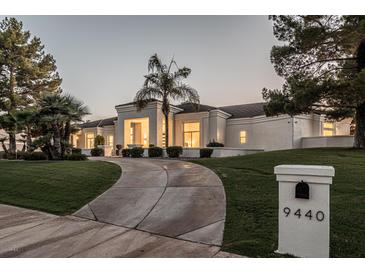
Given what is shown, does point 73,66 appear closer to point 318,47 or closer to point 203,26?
point 203,26

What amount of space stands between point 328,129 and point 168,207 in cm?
2026

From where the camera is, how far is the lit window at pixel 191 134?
22.2 m

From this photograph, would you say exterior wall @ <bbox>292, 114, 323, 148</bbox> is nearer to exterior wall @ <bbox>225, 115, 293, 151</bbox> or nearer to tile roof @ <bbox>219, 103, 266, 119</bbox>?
exterior wall @ <bbox>225, 115, 293, 151</bbox>

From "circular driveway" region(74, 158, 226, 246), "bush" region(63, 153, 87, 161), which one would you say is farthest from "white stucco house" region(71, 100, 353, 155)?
"circular driveway" region(74, 158, 226, 246)

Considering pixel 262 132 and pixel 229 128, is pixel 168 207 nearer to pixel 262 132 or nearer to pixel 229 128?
pixel 262 132

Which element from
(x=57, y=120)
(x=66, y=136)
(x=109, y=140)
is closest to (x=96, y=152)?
(x=109, y=140)

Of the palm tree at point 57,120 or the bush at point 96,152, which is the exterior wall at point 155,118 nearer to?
the bush at point 96,152

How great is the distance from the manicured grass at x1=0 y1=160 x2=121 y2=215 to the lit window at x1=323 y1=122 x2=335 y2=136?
18.3 m

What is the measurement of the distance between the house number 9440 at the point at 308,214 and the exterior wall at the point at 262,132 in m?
16.9

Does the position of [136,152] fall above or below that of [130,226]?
above

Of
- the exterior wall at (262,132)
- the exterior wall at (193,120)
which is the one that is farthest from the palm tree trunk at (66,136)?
the exterior wall at (262,132)

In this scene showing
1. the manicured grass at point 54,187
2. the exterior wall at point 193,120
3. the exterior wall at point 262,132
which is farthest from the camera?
the exterior wall at point 193,120

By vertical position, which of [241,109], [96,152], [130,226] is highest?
[241,109]

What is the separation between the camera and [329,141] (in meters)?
18.0
